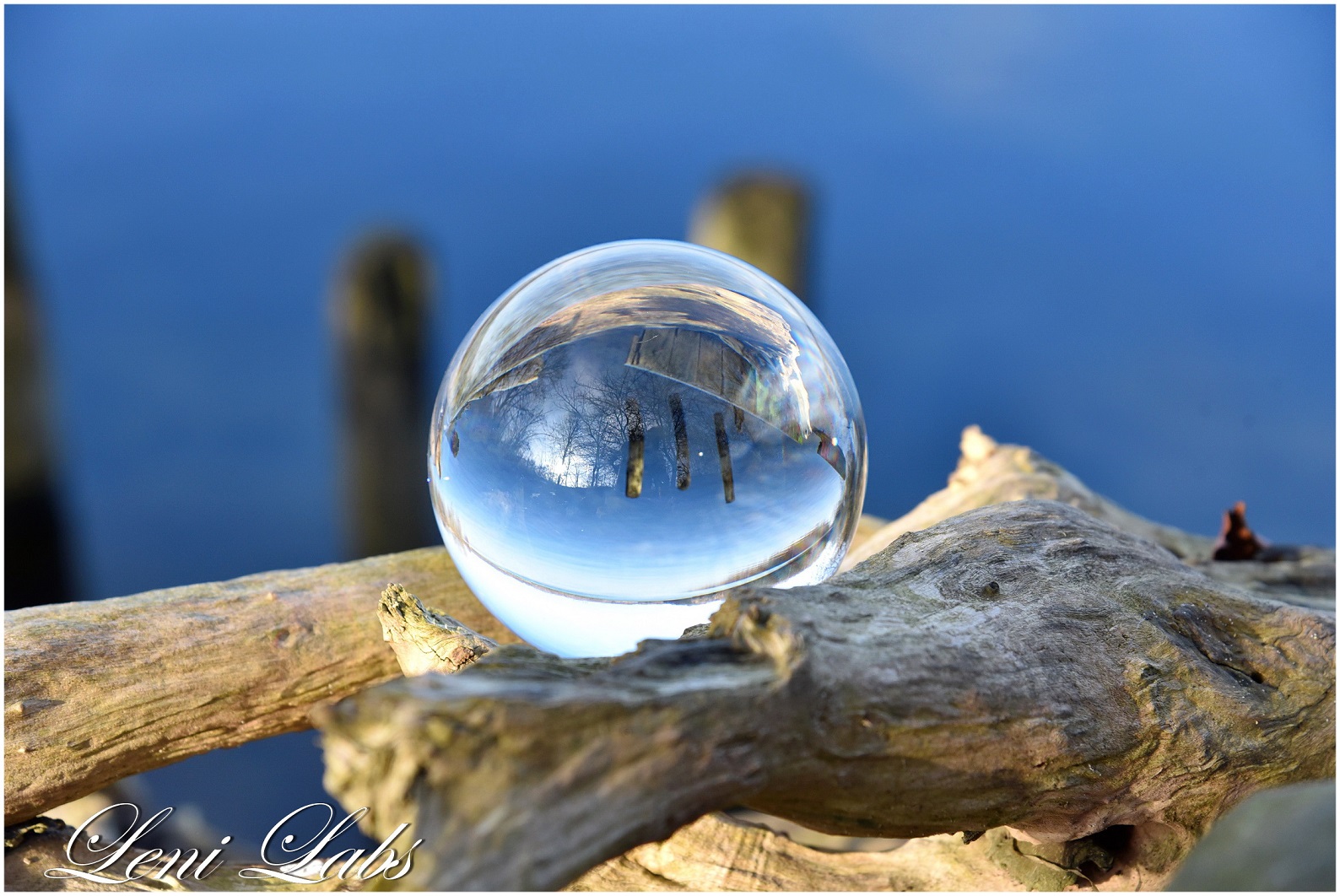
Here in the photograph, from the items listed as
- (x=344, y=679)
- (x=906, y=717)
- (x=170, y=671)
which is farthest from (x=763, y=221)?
(x=906, y=717)

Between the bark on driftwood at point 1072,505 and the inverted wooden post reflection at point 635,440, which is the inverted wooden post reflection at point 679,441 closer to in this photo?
the inverted wooden post reflection at point 635,440

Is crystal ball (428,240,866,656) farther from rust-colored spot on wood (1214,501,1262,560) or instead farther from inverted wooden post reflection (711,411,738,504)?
rust-colored spot on wood (1214,501,1262,560)

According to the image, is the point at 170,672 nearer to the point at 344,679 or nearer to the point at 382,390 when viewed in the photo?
the point at 344,679

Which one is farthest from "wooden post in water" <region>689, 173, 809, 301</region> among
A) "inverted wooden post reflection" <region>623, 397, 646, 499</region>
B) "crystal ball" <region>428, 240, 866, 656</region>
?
"inverted wooden post reflection" <region>623, 397, 646, 499</region>

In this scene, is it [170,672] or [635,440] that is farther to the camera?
[170,672]

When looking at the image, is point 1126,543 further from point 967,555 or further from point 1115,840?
point 1115,840

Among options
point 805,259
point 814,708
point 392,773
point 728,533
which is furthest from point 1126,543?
point 805,259
